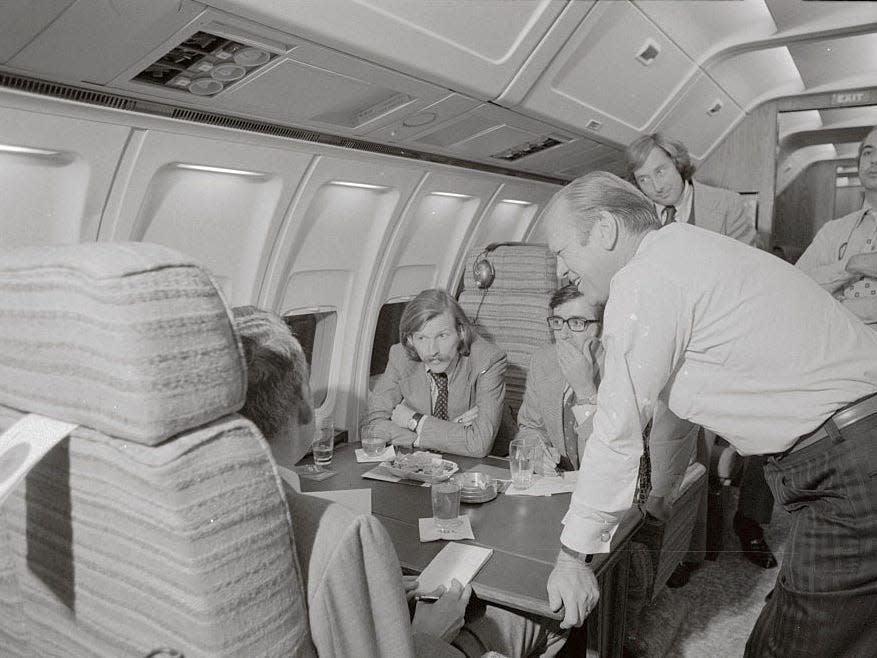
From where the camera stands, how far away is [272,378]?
1.25m

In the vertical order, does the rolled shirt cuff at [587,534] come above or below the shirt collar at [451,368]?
above

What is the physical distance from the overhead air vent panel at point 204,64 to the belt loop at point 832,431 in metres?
1.70

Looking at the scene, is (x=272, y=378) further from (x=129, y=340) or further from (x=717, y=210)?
(x=717, y=210)

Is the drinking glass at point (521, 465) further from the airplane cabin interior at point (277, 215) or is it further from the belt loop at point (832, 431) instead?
the belt loop at point (832, 431)

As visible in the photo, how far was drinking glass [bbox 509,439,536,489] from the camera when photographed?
2307 mm

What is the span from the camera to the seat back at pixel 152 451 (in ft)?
2.68

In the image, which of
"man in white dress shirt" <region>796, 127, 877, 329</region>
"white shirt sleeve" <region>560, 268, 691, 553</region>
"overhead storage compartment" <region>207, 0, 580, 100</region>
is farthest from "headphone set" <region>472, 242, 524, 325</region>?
"white shirt sleeve" <region>560, 268, 691, 553</region>

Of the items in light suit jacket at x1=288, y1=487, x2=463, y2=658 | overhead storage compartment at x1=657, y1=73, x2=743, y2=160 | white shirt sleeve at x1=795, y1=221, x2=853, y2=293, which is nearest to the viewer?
light suit jacket at x1=288, y1=487, x2=463, y2=658

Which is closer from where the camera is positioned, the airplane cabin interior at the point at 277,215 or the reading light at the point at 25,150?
the airplane cabin interior at the point at 277,215

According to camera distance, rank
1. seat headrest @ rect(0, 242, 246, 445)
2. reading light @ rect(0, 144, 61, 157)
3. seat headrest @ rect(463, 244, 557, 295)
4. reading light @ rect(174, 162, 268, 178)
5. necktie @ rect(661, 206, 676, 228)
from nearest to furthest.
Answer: seat headrest @ rect(0, 242, 246, 445)
reading light @ rect(0, 144, 61, 157)
reading light @ rect(174, 162, 268, 178)
necktie @ rect(661, 206, 676, 228)
seat headrest @ rect(463, 244, 557, 295)

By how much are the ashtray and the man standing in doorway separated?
1.54 metres

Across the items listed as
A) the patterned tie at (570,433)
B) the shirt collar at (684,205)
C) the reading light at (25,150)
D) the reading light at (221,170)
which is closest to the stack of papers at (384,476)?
the patterned tie at (570,433)

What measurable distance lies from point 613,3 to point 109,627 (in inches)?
52.1

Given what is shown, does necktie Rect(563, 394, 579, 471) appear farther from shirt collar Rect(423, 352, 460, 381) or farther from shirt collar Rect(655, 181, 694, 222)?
shirt collar Rect(655, 181, 694, 222)
